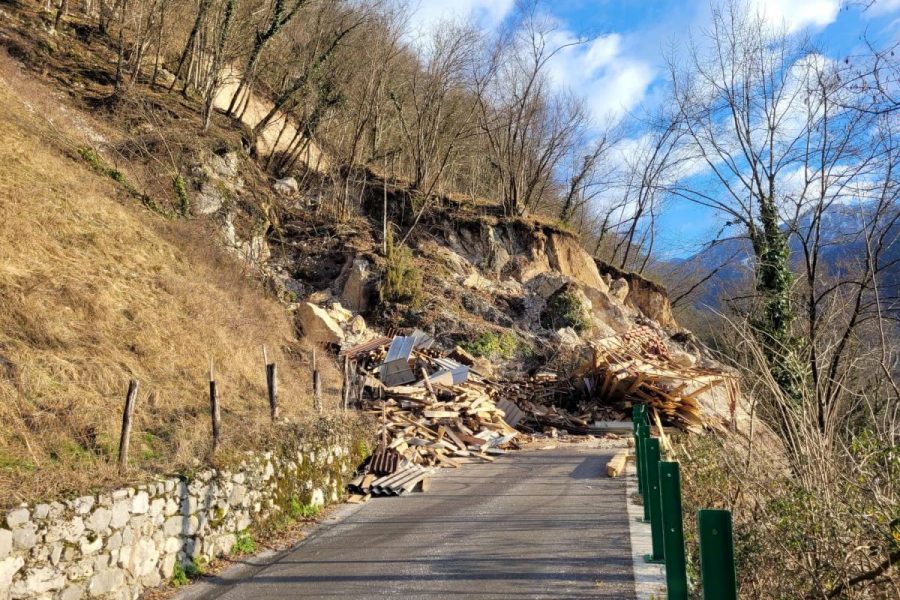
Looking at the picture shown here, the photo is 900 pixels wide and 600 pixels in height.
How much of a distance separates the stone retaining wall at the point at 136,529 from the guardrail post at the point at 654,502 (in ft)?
16.0

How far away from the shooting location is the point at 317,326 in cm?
2042

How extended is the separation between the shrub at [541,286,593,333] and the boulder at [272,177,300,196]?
1165cm

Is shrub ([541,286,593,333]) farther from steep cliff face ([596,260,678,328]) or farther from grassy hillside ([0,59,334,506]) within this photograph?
grassy hillside ([0,59,334,506])

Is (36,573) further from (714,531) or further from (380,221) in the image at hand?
(380,221)

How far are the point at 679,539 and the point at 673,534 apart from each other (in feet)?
0.22

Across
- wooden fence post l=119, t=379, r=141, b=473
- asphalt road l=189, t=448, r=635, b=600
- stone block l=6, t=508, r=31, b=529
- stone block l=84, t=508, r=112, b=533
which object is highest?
wooden fence post l=119, t=379, r=141, b=473

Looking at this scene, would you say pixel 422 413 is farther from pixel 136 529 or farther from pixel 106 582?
pixel 106 582

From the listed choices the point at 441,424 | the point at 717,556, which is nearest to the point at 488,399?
the point at 441,424

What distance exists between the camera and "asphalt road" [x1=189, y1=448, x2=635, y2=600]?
658 cm

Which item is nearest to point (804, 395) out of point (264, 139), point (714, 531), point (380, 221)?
point (714, 531)

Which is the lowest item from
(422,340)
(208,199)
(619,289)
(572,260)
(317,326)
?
(422,340)

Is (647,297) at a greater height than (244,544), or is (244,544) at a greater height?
(647,297)

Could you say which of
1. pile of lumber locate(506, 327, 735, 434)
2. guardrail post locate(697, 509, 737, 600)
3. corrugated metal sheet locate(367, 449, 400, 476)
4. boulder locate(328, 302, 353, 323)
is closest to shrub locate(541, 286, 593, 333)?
pile of lumber locate(506, 327, 735, 434)

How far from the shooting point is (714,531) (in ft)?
11.8
